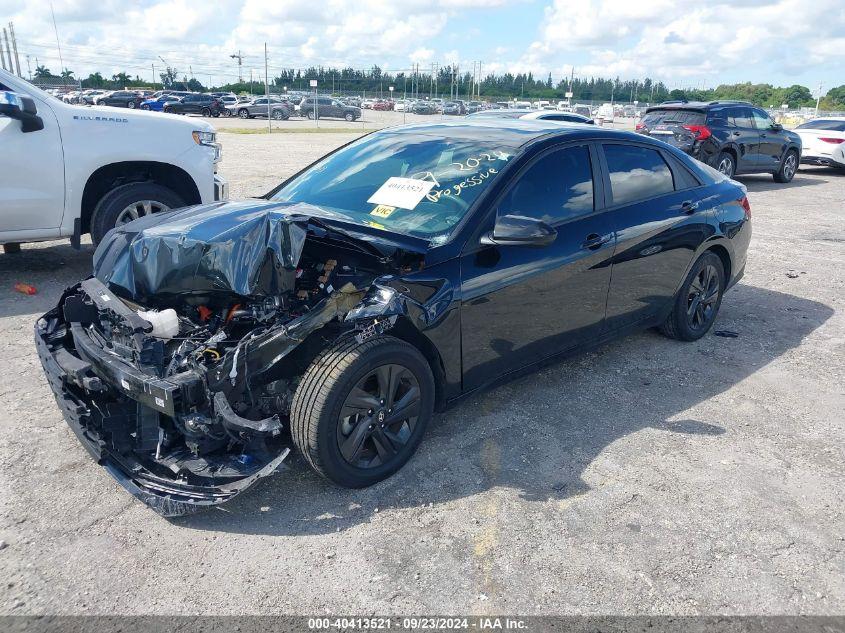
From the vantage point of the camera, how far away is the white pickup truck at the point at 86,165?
19.1ft

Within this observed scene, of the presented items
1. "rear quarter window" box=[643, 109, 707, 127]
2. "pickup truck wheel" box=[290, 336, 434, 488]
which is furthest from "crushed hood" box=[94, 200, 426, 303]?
"rear quarter window" box=[643, 109, 707, 127]

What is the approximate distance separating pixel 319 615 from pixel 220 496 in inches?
26.4

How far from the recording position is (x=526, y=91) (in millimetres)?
89562

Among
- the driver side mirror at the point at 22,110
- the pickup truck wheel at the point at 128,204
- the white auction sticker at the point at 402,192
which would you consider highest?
the driver side mirror at the point at 22,110

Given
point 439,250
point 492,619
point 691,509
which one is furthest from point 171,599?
point 691,509

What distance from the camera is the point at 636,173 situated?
468 centimetres

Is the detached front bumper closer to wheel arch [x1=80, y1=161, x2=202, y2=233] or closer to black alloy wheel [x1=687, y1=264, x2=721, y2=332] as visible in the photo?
wheel arch [x1=80, y1=161, x2=202, y2=233]

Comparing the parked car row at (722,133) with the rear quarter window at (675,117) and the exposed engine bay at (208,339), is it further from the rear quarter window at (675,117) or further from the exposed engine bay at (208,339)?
the exposed engine bay at (208,339)

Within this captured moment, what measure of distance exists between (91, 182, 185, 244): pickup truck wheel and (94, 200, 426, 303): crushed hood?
9.35ft

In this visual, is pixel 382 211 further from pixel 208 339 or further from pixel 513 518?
pixel 513 518

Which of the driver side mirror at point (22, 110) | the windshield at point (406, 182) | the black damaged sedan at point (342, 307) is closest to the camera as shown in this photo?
the black damaged sedan at point (342, 307)

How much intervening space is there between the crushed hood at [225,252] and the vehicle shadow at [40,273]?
2.71 metres

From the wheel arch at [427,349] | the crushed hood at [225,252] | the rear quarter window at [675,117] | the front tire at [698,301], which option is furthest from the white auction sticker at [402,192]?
the rear quarter window at [675,117]

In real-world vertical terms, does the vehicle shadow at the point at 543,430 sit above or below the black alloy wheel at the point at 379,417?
below
